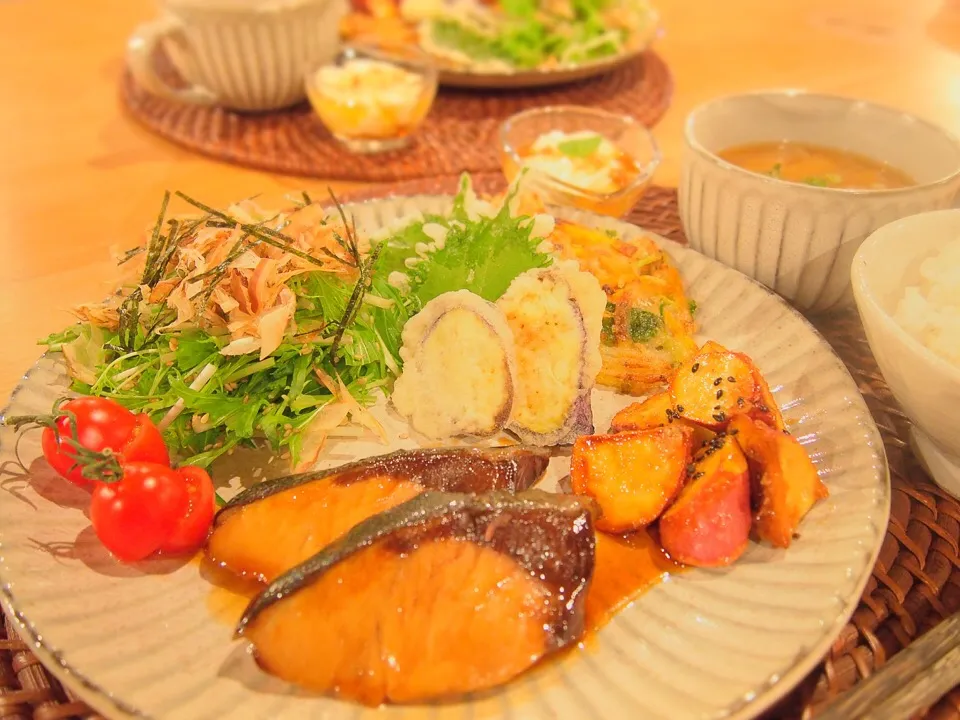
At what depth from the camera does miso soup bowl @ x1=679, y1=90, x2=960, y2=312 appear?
8.57 ft

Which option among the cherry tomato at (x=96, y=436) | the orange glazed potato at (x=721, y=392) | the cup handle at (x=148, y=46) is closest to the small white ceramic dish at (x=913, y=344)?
the orange glazed potato at (x=721, y=392)

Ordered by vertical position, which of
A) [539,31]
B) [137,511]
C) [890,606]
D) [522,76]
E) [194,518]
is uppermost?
[539,31]

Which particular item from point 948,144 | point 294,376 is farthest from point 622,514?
point 948,144

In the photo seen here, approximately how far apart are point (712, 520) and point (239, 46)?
3.47m

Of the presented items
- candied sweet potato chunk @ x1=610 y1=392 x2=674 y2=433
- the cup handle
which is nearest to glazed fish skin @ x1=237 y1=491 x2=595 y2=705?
candied sweet potato chunk @ x1=610 y1=392 x2=674 y2=433

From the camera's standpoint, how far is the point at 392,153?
407 cm

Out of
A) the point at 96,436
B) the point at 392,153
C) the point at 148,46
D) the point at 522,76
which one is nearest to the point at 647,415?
the point at 96,436

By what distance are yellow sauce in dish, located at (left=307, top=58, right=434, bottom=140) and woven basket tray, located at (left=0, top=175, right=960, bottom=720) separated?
8.44 ft

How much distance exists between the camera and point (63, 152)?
409cm

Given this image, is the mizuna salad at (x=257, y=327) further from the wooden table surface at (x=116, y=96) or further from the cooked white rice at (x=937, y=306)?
the cooked white rice at (x=937, y=306)

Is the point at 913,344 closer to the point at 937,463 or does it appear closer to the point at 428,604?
the point at 937,463

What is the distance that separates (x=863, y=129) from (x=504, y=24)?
2580mm

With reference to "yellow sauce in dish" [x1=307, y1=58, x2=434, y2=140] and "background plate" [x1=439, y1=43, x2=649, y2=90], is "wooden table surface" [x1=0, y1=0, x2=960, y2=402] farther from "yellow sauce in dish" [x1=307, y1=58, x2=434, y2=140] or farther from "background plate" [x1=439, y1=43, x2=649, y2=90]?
"background plate" [x1=439, y1=43, x2=649, y2=90]

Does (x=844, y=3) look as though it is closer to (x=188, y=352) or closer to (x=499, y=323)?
(x=499, y=323)
